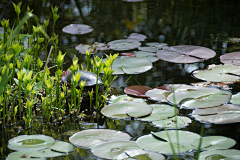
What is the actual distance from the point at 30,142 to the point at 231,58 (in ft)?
5.82

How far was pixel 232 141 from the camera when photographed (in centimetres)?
128

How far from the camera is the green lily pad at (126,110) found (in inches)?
62.1

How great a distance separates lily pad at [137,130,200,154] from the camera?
1228mm

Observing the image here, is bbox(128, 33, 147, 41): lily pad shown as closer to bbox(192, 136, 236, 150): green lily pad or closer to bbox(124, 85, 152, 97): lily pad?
bbox(124, 85, 152, 97): lily pad

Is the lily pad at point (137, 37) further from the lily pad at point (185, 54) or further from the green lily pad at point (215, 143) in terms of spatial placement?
the green lily pad at point (215, 143)

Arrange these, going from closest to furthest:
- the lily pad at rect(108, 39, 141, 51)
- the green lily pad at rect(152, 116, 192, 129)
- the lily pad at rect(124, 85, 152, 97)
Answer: the green lily pad at rect(152, 116, 192, 129) < the lily pad at rect(124, 85, 152, 97) < the lily pad at rect(108, 39, 141, 51)

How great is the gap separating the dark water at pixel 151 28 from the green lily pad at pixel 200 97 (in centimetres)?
7

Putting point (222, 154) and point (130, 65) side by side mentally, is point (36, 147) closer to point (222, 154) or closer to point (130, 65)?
point (222, 154)

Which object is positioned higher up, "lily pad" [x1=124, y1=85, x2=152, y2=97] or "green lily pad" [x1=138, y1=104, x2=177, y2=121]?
"lily pad" [x1=124, y1=85, x2=152, y2=97]

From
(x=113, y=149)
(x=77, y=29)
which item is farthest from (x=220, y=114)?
(x=77, y=29)

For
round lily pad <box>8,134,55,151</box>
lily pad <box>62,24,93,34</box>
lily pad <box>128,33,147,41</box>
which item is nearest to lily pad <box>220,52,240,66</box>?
lily pad <box>128,33,147,41</box>

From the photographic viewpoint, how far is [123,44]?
2730mm

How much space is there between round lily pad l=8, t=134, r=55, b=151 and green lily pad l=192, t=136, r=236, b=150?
2.22 ft

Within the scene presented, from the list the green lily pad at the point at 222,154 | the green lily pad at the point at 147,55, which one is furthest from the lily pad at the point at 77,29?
the green lily pad at the point at 222,154
